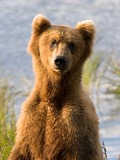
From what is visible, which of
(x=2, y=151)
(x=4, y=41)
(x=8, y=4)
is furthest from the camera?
(x=8, y=4)

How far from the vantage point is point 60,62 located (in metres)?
7.10

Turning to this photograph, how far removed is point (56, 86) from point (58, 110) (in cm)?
18

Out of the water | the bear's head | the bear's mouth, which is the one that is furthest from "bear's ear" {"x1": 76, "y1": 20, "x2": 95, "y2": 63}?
the water

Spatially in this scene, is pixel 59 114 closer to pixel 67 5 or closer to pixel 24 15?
pixel 24 15

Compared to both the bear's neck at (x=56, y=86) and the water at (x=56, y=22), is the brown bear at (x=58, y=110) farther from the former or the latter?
the water at (x=56, y=22)

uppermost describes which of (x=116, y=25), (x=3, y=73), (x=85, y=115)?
(x=116, y=25)

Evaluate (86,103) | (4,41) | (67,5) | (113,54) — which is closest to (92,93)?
(113,54)

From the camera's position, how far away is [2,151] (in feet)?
28.8

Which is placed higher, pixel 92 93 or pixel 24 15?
pixel 24 15

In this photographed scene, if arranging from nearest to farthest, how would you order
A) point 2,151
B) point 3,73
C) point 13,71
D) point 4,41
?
point 2,151
point 3,73
point 13,71
point 4,41

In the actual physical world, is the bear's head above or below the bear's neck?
above

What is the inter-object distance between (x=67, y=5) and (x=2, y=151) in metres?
11.0

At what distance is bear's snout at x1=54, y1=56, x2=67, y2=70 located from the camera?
279 inches

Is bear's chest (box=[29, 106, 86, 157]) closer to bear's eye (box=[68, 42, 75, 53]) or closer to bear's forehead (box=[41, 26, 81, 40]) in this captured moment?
bear's eye (box=[68, 42, 75, 53])
